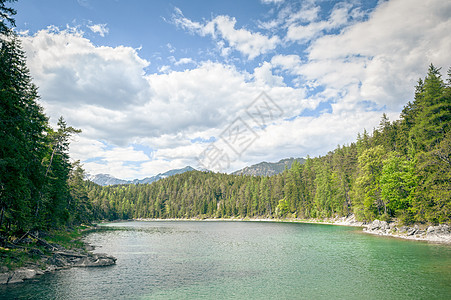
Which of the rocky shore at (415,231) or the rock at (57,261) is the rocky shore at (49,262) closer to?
the rock at (57,261)

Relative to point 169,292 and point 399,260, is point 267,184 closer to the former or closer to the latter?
point 399,260

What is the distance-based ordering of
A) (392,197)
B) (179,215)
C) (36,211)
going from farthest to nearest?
(179,215) → (392,197) → (36,211)

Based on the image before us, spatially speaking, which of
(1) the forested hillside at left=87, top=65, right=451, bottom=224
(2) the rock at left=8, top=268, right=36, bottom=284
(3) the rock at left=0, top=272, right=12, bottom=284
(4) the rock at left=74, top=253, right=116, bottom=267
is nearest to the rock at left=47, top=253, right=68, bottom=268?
(4) the rock at left=74, top=253, right=116, bottom=267

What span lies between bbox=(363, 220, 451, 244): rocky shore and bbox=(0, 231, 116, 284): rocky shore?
50.4m

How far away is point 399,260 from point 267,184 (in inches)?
4710

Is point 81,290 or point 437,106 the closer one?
point 81,290

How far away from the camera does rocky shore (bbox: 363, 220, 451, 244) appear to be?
1641 inches

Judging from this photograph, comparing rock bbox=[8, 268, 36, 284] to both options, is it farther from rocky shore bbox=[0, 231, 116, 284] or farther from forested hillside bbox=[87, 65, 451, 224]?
forested hillside bbox=[87, 65, 451, 224]

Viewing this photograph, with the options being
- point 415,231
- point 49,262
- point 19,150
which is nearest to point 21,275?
point 49,262

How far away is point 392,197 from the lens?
56.2 m

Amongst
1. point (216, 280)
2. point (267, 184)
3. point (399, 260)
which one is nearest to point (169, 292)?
point (216, 280)

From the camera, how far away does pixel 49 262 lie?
28844 mm

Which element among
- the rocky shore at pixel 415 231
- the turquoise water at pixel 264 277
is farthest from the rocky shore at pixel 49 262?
the rocky shore at pixel 415 231

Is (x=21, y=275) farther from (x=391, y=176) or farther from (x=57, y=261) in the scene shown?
(x=391, y=176)
